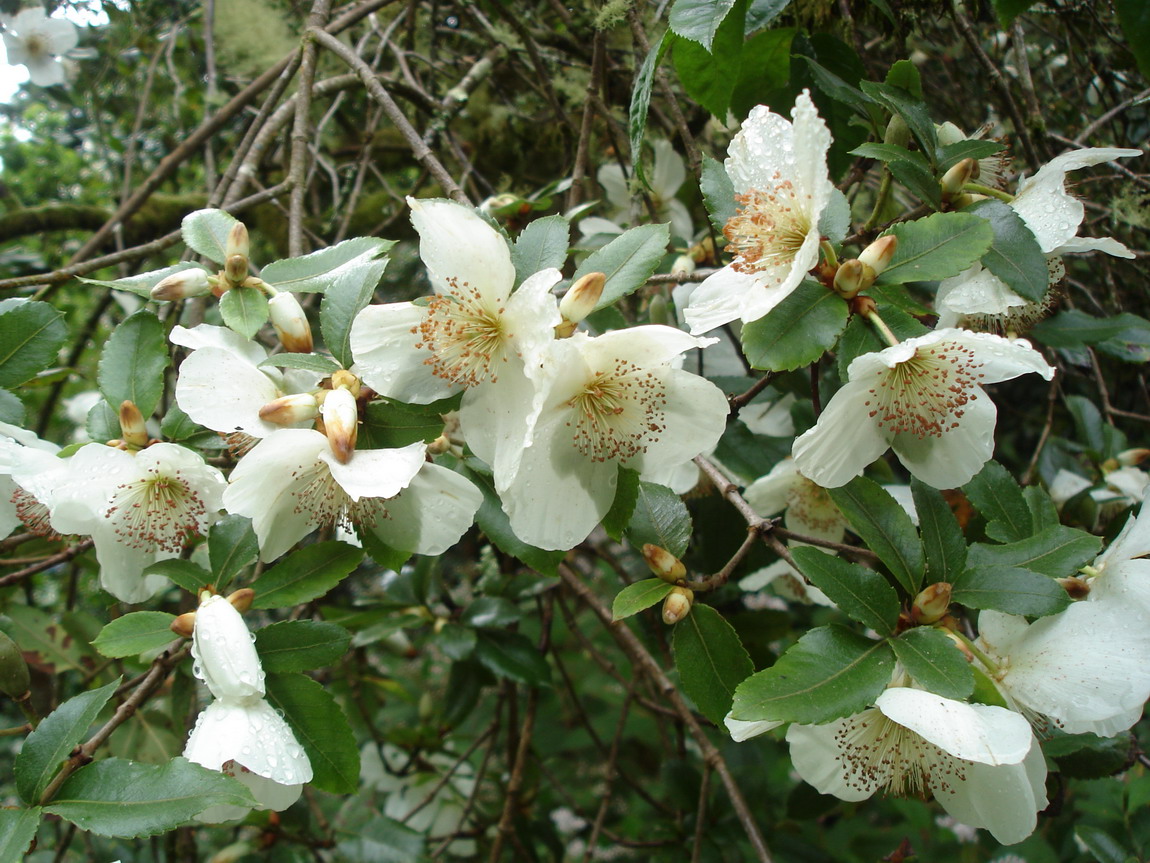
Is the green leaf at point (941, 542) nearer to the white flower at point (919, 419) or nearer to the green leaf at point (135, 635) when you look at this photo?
the white flower at point (919, 419)

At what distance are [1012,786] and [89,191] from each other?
3.75 meters

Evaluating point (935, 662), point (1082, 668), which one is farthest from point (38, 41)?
point (1082, 668)

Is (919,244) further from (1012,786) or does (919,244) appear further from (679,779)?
(679,779)

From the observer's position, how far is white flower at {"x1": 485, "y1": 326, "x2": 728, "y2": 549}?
0.80 meters

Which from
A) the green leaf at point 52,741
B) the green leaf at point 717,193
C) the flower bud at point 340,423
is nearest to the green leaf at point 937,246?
the green leaf at point 717,193

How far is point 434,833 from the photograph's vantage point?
1.98m

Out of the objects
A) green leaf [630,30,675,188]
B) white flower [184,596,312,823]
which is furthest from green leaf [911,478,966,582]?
white flower [184,596,312,823]

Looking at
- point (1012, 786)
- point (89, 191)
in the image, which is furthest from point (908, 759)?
point (89, 191)

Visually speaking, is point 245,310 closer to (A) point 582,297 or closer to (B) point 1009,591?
(A) point 582,297

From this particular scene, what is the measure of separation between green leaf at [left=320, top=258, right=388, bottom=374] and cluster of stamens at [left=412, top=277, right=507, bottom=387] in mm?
119

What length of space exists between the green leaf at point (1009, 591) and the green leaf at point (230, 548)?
79cm

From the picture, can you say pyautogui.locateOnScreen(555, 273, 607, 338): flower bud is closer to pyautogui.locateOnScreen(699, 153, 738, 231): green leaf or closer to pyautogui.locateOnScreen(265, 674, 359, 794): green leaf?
pyautogui.locateOnScreen(699, 153, 738, 231): green leaf

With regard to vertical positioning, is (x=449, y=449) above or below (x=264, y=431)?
below

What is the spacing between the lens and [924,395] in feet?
2.81
